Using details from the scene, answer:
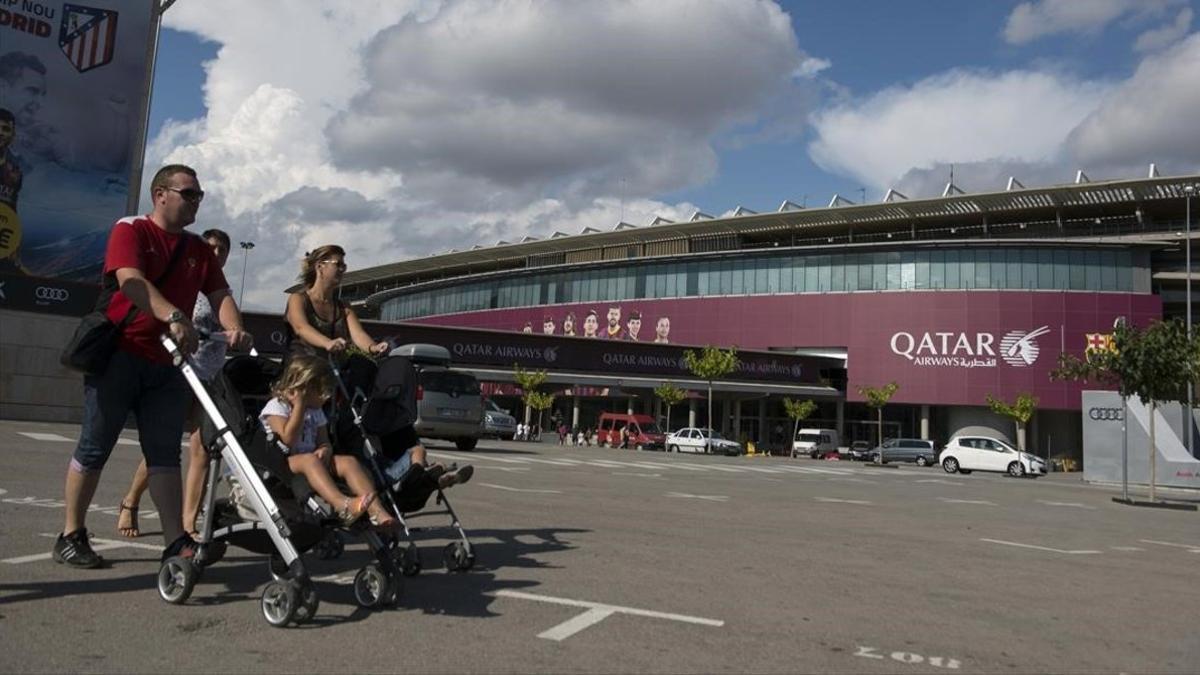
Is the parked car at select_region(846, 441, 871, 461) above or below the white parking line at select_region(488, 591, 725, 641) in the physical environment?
above

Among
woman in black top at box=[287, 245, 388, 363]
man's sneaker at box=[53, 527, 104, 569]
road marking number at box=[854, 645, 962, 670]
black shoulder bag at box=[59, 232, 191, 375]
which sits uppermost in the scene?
woman in black top at box=[287, 245, 388, 363]

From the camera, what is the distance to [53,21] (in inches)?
1092

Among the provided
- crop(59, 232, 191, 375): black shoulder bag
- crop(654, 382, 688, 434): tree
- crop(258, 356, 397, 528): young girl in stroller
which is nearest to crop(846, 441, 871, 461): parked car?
crop(654, 382, 688, 434): tree

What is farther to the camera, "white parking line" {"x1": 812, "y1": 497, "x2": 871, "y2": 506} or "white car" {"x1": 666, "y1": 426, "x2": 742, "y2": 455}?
"white car" {"x1": 666, "y1": 426, "x2": 742, "y2": 455}

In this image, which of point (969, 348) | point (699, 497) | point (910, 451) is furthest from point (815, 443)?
point (699, 497)

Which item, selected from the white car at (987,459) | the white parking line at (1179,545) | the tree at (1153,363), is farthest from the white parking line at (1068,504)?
the white car at (987,459)

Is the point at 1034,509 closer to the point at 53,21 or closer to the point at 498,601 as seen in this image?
the point at 498,601

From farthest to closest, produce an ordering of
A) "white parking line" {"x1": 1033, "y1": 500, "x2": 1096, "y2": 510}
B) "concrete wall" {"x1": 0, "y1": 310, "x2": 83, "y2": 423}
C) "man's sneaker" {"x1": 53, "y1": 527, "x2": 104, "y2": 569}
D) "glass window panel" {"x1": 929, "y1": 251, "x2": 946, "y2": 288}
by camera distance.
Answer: "glass window panel" {"x1": 929, "y1": 251, "x2": 946, "y2": 288}, "concrete wall" {"x1": 0, "y1": 310, "x2": 83, "y2": 423}, "white parking line" {"x1": 1033, "y1": 500, "x2": 1096, "y2": 510}, "man's sneaker" {"x1": 53, "y1": 527, "x2": 104, "y2": 569}

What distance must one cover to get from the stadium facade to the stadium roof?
16cm

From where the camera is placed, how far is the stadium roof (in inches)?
2426

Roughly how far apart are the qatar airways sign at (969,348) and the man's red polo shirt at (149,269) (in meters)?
61.5

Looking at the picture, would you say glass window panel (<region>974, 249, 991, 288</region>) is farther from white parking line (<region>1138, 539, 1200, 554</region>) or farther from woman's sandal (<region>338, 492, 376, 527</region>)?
woman's sandal (<region>338, 492, 376, 527</region>)

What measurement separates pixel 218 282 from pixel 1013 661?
14.5 feet

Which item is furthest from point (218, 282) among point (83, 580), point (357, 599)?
point (357, 599)
